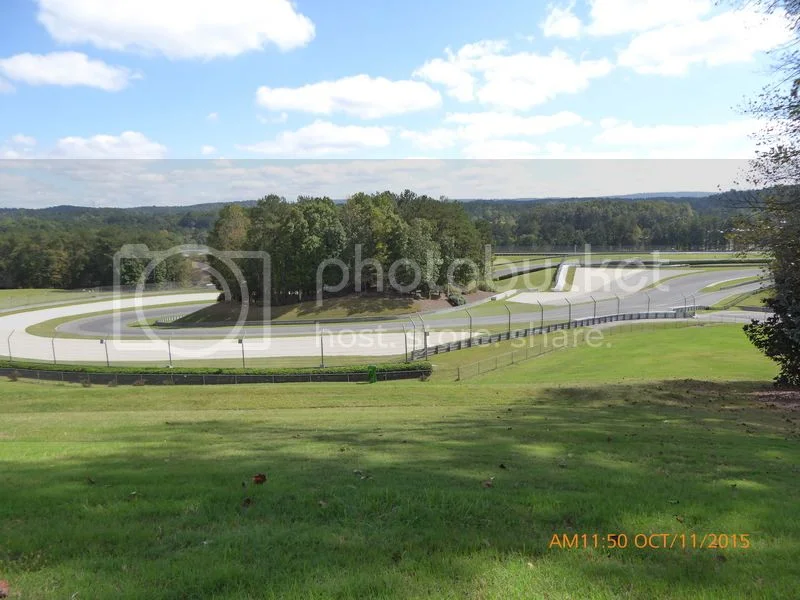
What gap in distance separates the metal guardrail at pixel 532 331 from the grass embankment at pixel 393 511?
29.8 m

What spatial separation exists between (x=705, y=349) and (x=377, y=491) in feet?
130

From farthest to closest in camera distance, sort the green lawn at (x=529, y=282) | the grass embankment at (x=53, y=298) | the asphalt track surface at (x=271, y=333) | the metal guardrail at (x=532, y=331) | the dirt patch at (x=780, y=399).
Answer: the green lawn at (x=529, y=282) → the grass embankment at (x=53, y=298) → the asphalt track surface at (x=271, y=333) → the metal guardrail at (x=532, y=331) → the dirt patch at (x=780, y=399)

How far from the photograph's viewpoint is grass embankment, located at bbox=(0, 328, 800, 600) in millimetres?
4359

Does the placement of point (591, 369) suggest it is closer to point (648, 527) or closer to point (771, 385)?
point (771, 385)

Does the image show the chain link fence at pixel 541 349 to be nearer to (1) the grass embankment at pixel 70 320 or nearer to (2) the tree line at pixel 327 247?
(2) the tree line at pixel 327 247

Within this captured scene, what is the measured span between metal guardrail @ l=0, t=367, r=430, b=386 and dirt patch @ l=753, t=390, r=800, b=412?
64.0 ft

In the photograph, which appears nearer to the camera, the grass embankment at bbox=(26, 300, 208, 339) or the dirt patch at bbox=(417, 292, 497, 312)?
the grass embankment at bbox=(26, 300, 208, 339)

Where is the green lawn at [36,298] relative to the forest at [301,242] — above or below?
below

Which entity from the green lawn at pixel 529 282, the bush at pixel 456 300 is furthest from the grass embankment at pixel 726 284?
the bush at pixel 456 300

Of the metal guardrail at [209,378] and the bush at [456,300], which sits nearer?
the metal guardrail at [209,378]

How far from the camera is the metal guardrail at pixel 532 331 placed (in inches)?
1700

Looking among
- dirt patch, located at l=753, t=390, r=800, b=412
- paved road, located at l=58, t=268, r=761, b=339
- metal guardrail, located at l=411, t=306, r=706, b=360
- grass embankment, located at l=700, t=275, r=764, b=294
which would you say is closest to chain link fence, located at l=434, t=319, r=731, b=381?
metal guardrail, located at l=411, t=306, r=706, b=360

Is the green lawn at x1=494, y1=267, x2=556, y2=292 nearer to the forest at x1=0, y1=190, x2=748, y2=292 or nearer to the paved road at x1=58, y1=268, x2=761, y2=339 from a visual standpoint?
the forest at x1=0, y1=190, x2=748, y2=292

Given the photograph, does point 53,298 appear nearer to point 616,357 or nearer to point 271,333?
point 271,333
